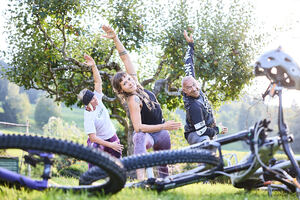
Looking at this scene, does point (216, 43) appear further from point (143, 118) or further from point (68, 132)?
point (68, 132)

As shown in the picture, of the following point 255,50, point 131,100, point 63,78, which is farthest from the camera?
point 63,78

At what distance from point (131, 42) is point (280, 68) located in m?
8.77

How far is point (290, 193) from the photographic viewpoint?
3.76 m

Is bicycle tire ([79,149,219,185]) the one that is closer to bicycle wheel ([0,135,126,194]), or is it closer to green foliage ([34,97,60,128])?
bicycle wheel ([0,135,126,194])

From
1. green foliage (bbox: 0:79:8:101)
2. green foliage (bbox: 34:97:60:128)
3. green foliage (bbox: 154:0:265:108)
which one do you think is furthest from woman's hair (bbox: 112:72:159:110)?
green foliage (bbox: 0:79:8:101)

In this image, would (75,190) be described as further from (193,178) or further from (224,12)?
(224,12)

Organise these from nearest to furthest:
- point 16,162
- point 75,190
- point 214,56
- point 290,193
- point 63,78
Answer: point 75,190 → point 290,193 → point 16,162 → point 214,56 → point 63,78

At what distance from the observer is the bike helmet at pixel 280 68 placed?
9.05 feet

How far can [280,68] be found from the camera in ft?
9.16

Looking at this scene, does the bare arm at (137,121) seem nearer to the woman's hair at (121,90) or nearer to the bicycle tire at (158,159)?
the woman's hair at (121,90)

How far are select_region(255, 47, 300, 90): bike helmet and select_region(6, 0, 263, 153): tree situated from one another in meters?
7.84

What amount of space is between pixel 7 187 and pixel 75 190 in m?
0.67

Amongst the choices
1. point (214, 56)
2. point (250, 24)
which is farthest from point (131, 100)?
point (250, 24)

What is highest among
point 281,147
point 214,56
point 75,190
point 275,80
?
point 214,56
